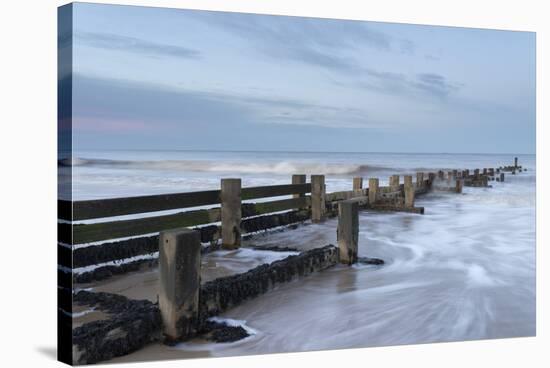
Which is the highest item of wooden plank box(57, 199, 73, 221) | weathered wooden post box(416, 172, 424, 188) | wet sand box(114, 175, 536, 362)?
weathered wooden post box(416, 172, 424, 188)

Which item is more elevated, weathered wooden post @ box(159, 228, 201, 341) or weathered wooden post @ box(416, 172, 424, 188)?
weathered wooden post @ box(416, 172, 424, 188)

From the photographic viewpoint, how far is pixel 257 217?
15.7 ft

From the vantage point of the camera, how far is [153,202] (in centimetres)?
404

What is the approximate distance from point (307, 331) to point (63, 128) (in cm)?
197

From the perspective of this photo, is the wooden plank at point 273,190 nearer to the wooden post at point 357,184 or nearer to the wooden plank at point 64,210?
the wooden post at point 357,184

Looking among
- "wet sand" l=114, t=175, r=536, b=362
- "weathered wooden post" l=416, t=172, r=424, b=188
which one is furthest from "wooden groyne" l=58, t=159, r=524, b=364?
"wet sand" l=114, t=175, r=536, b=362

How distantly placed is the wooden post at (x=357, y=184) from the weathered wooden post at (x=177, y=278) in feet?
5.34

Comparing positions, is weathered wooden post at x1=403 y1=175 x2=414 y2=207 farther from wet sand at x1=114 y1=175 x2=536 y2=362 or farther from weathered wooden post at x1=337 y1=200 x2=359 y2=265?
weathered wooden post at x1=337 y1=200 x2=359 y2=265

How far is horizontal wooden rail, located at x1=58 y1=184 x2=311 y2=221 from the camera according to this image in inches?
140

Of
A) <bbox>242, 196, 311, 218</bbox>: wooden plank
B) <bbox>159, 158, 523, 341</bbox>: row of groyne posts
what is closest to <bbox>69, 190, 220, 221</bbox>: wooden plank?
<bbox>159, 158, 523, 341</bbox>: row of groyne posts

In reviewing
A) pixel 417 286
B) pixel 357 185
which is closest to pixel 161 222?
pixel 357 185

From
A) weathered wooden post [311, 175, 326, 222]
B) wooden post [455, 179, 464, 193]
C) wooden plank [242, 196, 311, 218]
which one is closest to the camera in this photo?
weathered wooden post [311, 175, 326, 222]

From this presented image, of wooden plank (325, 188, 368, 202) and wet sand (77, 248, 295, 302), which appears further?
wooden plank (325, 188, 368, 202)

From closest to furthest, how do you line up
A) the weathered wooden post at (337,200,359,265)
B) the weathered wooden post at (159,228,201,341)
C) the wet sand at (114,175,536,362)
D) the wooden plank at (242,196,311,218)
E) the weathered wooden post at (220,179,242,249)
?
the weathered wooden post at (159,228,201,341), the wet sand at (114,175,536,362), the weathered wooden post at (220,179,242,249), the wooden plank at (242,196,311,218), the weathered wooden post at (337,200,359,265)
